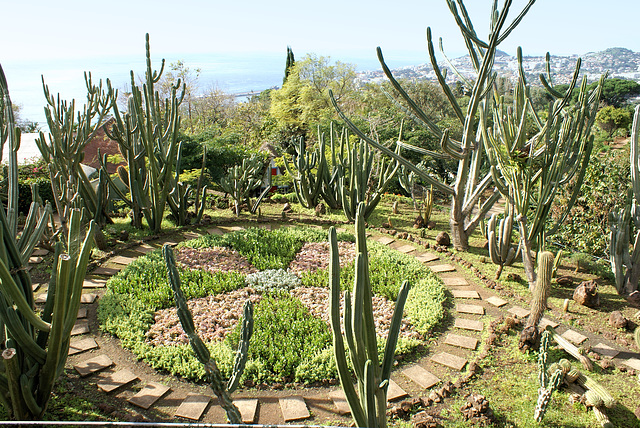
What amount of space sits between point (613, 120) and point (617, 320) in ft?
86.0

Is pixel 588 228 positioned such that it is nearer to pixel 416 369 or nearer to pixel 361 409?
pixel 416 369

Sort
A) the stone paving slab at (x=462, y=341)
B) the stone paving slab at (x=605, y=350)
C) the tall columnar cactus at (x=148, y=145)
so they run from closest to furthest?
the stone paving slab at (x=605, y=350) < the stone paving slab at (x=462, y=341) < the tall columnar cactus at (x=148, y=145)

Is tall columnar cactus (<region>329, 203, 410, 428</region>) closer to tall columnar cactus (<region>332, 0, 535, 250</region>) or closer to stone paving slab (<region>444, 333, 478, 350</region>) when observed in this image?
stone paving slab (<region>444, 333, 478, 350</region>)

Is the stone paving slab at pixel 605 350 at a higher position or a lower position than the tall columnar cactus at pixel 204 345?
lower

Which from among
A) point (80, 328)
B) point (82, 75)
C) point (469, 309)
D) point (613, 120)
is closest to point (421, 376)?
point (469, 309)

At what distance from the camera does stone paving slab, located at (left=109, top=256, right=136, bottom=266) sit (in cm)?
656

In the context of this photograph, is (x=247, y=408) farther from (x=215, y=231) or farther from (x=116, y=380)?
(x=215, y=231)

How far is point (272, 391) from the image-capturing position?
3.81 meters

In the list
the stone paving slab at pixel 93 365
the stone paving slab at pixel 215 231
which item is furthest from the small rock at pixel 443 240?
the stone paving slab at pixel 93 365

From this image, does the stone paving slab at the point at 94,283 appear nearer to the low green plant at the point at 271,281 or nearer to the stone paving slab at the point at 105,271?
the stone paving slab at the point at 105,271

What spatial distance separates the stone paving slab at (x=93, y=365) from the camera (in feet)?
13.0

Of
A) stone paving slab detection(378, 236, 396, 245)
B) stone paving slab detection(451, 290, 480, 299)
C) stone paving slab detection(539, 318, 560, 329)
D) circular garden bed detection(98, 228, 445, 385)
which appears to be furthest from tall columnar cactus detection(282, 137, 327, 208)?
stone paving slab detection(539, 318, 560, 329)

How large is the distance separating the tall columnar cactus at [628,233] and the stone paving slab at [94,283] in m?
6.80

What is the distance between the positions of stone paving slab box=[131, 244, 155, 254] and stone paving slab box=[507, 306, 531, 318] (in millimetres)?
5575
